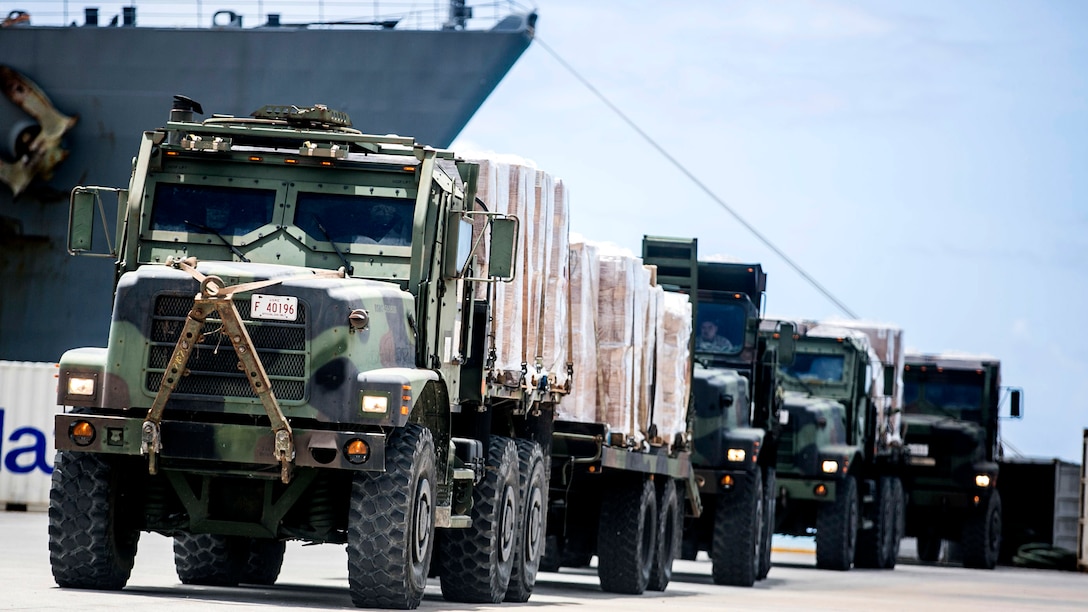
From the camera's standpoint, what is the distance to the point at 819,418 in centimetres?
2523

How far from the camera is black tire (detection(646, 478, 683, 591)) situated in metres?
18.5

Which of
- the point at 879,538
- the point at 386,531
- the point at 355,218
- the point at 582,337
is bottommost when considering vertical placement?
the point at 879,538

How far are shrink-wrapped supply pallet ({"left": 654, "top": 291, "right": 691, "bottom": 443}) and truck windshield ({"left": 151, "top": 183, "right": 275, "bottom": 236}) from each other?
25.0 feet

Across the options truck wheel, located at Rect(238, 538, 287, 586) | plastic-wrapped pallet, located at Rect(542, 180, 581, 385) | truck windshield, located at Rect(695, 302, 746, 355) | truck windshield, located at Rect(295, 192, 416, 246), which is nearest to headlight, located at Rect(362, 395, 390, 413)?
truck windshield, located at Rect(295, 192, 416, 246)

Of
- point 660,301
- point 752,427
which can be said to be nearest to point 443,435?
point 660,301

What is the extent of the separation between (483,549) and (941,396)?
21.6 meters

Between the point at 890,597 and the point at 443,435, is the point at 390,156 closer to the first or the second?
the point at 443,435

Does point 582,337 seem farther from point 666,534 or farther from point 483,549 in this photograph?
point 483,549

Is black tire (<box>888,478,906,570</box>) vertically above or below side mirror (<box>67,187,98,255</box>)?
below

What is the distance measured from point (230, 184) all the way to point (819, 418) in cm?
1469

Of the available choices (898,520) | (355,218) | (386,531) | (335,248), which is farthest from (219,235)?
(898,520)

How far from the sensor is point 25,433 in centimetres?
2867

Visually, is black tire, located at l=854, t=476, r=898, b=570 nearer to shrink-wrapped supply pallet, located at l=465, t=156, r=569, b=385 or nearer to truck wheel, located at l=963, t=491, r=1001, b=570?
truck wheel, located at l=963, t=491, r=1001, b=570

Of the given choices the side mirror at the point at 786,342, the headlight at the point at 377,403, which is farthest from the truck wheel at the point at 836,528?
the headlight at the point at 377,403
